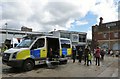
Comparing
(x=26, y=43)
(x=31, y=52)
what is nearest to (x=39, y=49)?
(x=31, y=52)

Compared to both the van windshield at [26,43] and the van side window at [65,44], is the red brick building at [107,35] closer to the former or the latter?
the van side window at [65,44]

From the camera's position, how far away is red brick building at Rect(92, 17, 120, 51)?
207 ft

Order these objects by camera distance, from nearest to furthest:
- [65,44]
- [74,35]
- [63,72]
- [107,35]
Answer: [63,72], [65,44], [107,35], [74,35]

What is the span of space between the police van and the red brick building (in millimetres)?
45676

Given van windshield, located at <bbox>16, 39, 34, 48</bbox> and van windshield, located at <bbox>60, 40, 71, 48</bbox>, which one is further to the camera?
van windshield, located at <bbox>60, 40, 71, 48</bbox>

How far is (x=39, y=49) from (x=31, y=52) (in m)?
0.89

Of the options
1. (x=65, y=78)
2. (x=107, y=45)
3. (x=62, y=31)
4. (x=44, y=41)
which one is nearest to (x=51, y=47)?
(x=44, y=41)

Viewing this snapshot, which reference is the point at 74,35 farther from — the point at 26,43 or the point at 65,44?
the point at 26,43

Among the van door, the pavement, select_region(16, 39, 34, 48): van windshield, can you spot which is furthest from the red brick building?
select_region(16, 39, 34, 48): van windshield

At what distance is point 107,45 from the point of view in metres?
65.1

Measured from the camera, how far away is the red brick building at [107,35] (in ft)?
207

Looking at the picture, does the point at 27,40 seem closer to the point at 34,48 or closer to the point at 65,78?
the point at 34,48

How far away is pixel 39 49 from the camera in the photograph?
15.6 metres

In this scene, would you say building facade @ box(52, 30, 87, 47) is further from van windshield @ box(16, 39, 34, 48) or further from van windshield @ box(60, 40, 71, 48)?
van windshield @ box(16, 39, 34, 48)
